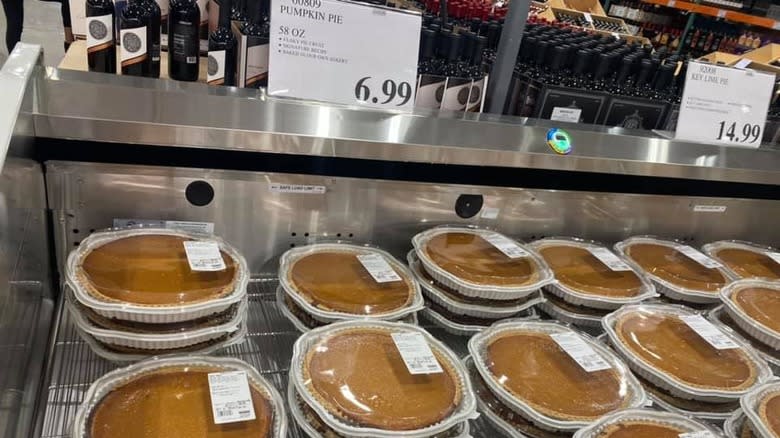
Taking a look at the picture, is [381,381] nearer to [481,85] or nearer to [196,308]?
[196,308]

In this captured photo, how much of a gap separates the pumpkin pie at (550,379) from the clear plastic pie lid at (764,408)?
0.21 meters

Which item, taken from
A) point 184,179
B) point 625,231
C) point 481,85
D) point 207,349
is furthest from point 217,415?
point 625,231

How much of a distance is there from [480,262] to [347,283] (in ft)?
1.01

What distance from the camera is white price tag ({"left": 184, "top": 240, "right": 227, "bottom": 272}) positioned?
41.6 inches

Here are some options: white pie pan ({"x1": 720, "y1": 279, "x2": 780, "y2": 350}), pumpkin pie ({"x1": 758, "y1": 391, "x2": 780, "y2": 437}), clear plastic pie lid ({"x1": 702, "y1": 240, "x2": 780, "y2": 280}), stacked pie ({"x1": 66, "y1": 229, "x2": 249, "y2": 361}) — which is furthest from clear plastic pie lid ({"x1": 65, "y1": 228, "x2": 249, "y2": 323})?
clear plastic pie lid ({"x1": 702, "y1": 240, "x2": 780, "y2": 280})

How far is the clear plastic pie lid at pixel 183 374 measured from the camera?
32.5 inches

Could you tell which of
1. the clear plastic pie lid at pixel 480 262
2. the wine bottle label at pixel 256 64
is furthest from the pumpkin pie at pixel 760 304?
the wine bottle label at pixel 256 64

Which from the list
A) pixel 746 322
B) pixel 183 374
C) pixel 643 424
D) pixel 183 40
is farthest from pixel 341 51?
pixel 746 322

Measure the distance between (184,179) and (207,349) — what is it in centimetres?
34

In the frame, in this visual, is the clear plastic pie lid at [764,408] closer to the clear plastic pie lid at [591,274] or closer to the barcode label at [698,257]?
the clear plastic pie lid at [591,274]

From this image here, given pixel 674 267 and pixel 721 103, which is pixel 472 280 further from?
pixel 721 103

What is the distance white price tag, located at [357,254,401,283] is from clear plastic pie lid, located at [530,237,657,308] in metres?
0.38

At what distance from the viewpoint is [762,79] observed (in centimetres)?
145

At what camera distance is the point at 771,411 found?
3.51 feet
